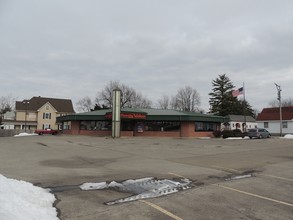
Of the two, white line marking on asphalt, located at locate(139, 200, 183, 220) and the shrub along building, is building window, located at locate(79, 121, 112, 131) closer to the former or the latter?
the shrub along building

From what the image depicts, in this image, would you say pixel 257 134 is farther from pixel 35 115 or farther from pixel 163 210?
pixel 35 115

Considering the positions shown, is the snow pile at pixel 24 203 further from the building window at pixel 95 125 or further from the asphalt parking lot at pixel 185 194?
the building window at pixel 95 125

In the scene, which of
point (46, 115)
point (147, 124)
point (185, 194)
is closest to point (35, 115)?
point (46, 115)

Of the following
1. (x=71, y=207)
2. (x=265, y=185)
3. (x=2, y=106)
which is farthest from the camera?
(x=2, y=106)

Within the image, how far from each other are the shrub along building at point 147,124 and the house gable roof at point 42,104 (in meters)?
37.1

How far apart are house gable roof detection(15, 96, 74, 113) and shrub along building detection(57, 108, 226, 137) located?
37.1 meters

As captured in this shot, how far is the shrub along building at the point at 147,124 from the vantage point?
157 feet

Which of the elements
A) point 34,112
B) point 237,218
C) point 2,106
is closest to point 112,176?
point 237,218

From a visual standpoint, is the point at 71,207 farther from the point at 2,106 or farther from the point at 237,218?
the point at 2,106

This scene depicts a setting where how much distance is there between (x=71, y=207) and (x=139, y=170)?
6.20 m

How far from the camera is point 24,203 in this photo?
6.24 meters

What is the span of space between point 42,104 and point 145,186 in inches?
3231

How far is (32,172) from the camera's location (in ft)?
38.9

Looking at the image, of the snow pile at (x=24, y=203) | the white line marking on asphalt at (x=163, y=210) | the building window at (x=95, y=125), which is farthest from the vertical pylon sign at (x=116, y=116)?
the white line marking on asphalt at (x=163, y=210)
